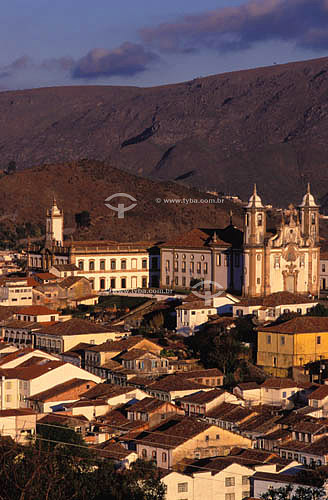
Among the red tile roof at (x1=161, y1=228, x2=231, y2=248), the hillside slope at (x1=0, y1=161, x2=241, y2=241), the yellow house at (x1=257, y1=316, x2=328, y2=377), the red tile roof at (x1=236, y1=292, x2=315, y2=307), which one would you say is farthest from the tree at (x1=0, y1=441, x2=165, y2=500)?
the hillside slope at (x1=0, y1=161, x2=241, y2=241)

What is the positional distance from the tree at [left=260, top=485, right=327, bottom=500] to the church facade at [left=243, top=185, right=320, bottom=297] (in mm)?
37981

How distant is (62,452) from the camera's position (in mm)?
44438

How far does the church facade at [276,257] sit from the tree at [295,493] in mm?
37981

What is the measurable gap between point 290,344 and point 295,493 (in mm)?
24365

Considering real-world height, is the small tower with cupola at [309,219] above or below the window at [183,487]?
above

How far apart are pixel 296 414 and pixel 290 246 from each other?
28.5 m

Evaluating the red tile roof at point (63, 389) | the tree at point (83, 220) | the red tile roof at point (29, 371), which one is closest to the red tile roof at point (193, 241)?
the red tile roof at point (29, 371)

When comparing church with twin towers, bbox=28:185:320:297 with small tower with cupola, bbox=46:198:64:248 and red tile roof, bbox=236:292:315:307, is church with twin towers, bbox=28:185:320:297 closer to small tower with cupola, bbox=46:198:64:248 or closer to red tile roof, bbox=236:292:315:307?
small tower with cupola, bbox=46:198:64:248

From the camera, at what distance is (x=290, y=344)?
6494 cm

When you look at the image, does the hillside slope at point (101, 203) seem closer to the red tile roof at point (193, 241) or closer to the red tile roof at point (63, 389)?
the red tile roof at point (193, 241)

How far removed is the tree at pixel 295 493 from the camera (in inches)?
1567

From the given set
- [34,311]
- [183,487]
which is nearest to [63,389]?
[183,487]

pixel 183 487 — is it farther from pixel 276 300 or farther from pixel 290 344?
pixel 276 300

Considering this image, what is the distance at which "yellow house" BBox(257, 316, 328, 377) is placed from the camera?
64875 millimetres
